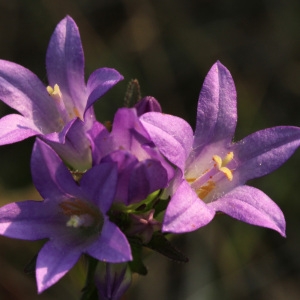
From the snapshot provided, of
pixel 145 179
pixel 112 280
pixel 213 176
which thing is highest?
pixel 145 179

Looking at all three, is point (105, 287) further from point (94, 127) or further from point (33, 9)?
point (33, 9)

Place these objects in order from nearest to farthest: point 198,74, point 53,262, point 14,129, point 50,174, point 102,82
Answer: point 53,262, point 50,174, point 102,82, point 14,129, point 198,74

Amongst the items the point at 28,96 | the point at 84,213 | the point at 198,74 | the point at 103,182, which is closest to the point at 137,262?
the point at 84,213

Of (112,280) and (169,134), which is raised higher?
(169,134)

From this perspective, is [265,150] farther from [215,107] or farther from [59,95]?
[59,95]

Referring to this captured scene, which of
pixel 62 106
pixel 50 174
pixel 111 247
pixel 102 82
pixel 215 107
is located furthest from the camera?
pixel 62 106

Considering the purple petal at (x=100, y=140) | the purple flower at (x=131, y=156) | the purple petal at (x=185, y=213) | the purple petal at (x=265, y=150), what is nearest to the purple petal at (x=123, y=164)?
the purple flower at (x=131, y=156)

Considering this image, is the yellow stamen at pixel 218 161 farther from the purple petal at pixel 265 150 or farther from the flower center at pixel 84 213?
the flower center at pixel 84 213
